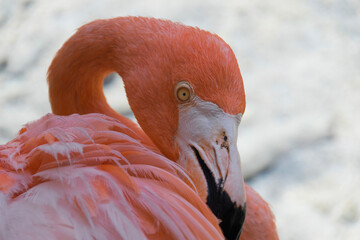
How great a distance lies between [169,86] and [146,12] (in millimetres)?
2422

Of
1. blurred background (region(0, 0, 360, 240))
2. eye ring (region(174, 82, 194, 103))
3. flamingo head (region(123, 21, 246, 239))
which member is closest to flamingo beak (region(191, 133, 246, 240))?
flamingo head (region(123, 21, 246, 239))

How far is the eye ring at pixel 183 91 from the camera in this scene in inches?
52.7

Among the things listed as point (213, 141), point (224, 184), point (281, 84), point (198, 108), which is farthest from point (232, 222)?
point (281, 84)

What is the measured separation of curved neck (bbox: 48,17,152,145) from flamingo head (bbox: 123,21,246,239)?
0.38 feet

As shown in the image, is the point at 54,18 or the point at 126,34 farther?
the point at 54,18

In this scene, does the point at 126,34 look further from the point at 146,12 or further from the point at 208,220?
the point at 146,12

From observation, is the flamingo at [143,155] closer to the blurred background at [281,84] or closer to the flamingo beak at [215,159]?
the flamingo beak at [215,159]

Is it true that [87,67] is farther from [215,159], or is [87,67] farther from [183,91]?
[215,159]

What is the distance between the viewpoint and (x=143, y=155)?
130 cm

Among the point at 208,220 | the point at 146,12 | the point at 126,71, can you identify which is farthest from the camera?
the point at 146,12

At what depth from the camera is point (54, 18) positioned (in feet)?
12.1

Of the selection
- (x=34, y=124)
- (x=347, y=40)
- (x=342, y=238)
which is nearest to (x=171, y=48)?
(x=34, y=124)

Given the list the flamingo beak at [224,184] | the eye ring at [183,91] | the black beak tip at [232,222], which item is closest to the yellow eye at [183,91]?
the eye ring at [183,91]

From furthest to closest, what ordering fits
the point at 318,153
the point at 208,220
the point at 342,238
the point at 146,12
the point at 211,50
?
the point at 146,12
the point at 318,153
the point at 342,238
the point at 211,50
the point at 208,220
